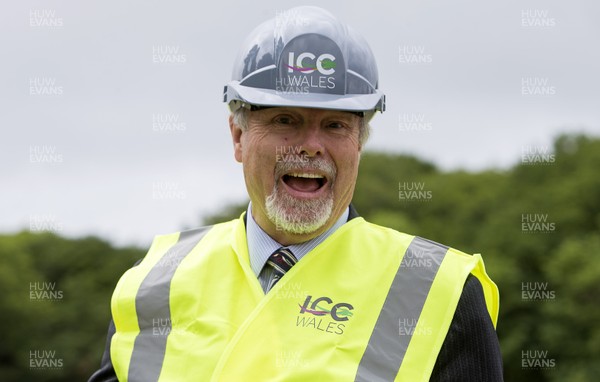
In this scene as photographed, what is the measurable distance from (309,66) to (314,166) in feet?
1.22

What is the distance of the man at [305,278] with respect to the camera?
3.65 meters

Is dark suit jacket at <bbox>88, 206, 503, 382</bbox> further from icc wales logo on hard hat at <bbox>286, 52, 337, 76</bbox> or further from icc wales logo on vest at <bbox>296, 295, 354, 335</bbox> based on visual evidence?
icc wales logo on hard hat at <bbox>286, 52, 337, 76</bbox>

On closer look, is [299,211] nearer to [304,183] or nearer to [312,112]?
[304,183]

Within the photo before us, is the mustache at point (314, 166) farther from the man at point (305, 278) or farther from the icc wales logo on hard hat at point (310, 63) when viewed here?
the icc wales logo on hard hat at point (310, 63)

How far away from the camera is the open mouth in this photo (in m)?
3.90

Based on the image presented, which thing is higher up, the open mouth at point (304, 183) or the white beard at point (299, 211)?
the open mouth at point (304, 183)

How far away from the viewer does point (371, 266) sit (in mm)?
3898

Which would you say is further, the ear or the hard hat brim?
the ear

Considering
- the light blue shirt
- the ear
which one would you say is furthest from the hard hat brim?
the light blue shirt

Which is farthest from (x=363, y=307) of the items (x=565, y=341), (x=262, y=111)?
(x=565, y=341)

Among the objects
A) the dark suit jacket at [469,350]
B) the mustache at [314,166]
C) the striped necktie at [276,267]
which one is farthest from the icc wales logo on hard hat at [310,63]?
the dark suit jacket at [469,350]

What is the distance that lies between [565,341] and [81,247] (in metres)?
19.1

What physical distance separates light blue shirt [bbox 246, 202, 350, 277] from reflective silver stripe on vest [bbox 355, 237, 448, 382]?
0.97ft

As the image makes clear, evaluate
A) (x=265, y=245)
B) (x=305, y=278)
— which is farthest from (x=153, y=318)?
(x=305, y=278)
